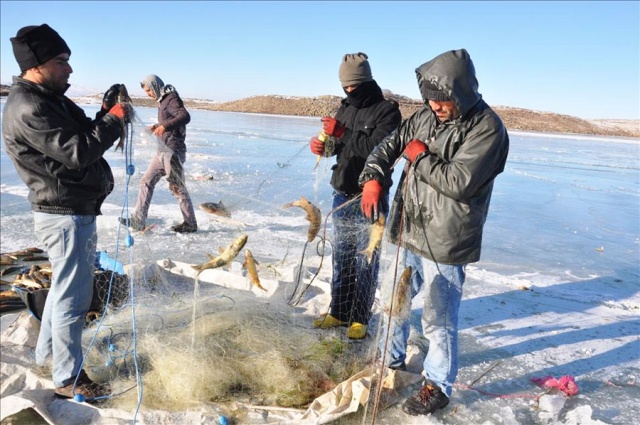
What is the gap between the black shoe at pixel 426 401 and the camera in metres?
2.90

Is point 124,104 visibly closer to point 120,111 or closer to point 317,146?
point 120,111

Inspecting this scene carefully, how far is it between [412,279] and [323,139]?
139cm

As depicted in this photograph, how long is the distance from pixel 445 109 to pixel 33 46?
7.98ft

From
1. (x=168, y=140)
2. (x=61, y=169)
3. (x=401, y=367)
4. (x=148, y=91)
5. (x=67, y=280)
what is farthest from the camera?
(x=148, y=91)

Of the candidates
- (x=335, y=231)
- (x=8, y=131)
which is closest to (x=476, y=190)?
(x=335, y=231)

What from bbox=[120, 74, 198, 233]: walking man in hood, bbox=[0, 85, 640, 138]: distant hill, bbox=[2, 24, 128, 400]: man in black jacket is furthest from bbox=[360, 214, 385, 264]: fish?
bbox=[0, 85, 640, 138]: distant hill

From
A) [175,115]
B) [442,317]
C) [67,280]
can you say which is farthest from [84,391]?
[175,115]

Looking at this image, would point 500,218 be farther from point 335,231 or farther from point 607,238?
point 335,231

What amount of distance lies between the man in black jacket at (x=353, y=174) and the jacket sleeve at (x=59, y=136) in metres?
1.71

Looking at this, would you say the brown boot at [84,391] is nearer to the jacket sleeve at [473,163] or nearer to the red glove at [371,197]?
the red glove at [371,197]

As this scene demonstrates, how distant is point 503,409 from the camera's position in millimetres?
3094

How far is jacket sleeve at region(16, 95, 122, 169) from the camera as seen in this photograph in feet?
8.04

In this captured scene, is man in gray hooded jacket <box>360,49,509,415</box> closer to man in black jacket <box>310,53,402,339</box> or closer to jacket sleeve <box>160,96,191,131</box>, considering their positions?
man in black jacket <box>310,53,402,339</box>

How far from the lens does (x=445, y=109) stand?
269cm
